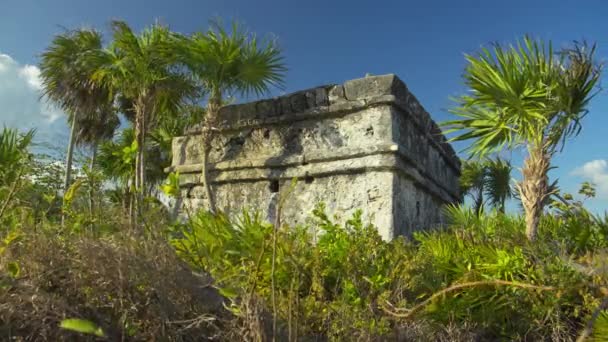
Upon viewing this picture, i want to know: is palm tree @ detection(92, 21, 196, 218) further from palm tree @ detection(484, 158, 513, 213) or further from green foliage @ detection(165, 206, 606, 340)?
palm tree @ detection(484, 158, 513, 213)

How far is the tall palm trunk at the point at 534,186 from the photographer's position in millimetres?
4934

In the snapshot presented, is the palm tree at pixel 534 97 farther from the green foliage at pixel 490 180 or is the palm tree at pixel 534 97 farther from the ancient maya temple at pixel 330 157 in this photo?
the green foliage at pixel 490 180

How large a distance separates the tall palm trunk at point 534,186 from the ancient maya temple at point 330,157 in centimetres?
128

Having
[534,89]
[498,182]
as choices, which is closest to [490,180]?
[498,182]

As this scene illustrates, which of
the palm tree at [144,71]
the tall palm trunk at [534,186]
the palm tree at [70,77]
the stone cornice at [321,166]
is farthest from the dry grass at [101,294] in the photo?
the palm tree at [70,77]

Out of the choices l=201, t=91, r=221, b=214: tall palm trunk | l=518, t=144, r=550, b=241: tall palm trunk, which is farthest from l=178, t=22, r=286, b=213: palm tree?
l=518, t=144, r=550, b=241: tall palm trunk

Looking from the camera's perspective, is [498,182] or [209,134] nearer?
[209,134]

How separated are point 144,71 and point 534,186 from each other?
5.86 metres

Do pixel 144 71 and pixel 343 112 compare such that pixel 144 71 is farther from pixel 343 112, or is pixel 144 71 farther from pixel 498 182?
pixel 498 182

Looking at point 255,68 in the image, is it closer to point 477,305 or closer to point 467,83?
point 467,83

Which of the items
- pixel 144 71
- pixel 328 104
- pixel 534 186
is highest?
pixel 144 71

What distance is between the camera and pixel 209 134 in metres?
6.52

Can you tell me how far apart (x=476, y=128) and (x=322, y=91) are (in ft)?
6.31

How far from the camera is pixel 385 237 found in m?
5.26
